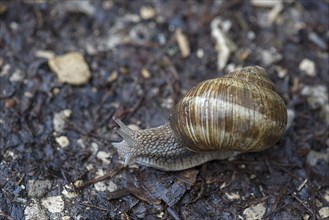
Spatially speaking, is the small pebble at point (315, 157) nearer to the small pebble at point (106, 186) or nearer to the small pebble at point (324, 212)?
the small pebble at point (324, 212)

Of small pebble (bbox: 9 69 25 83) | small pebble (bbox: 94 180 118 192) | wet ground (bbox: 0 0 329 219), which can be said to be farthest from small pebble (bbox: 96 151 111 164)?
small pebble (bbox: 9 69 25 83)

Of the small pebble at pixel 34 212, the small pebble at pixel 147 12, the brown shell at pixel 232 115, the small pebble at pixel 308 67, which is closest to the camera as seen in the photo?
the brown shell at pixel 232 115

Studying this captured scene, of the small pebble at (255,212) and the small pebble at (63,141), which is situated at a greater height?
the small pebble at (63,141)

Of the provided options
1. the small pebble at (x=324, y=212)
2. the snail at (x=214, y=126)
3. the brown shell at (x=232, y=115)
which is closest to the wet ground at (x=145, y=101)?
the small pebble at (x=324, y=212)

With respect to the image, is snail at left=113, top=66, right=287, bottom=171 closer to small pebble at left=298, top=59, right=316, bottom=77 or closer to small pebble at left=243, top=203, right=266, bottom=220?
small pebble at left=243, top=203, right=266, bottom=220

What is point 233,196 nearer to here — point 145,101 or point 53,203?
point 145,101

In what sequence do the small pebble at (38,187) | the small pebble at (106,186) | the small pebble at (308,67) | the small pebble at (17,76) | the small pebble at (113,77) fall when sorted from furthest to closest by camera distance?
1. the small pebble at (308,67)
2. the small pebble at (113,77)
3. the small pebble at (17,76)
4. the small pebble at (106,186)
5. the small pebble at (38,187)
